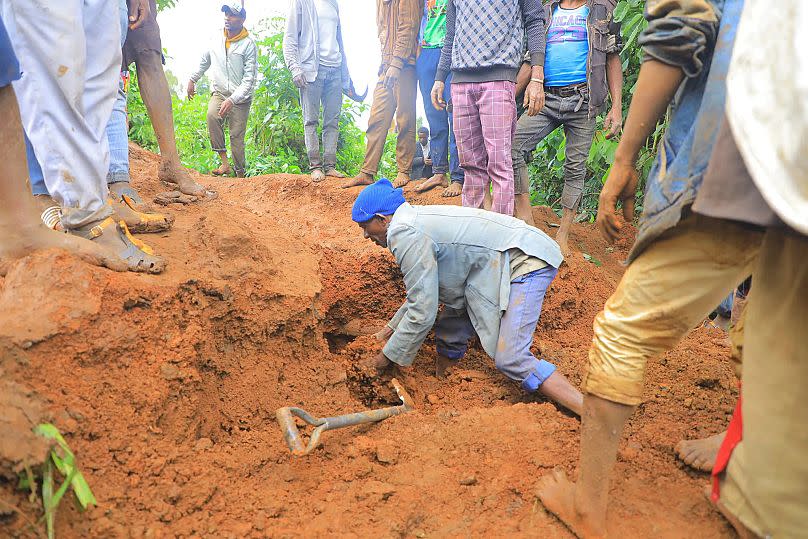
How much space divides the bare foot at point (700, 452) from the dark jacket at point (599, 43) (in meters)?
2.64

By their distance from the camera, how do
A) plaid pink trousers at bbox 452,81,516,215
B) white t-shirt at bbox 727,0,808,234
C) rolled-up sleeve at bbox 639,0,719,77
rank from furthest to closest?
1. plaid pink trousers at bbox 452,81,516,215
2. rolled-up sleeve at bbox 639,0,719,77
3. white t-shirt at bbox 727,0,808,234

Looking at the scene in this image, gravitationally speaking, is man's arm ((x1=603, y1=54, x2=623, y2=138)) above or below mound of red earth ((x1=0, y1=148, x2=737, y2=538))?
above

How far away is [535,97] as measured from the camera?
12.9 ft

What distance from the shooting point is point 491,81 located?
12.8 ft

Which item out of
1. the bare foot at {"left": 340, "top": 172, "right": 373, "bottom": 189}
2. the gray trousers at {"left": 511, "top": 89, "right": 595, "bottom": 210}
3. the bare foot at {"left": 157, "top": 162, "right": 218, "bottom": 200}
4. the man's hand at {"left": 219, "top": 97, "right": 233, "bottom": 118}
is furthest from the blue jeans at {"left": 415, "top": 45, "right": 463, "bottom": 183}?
the man's hand at {"left": 219, "top": 97, "right": 233, "bottom": 118}

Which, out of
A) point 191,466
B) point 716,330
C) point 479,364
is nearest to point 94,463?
point 191,466

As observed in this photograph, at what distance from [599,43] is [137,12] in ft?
9.92

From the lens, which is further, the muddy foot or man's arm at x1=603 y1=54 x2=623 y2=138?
the muddy foot

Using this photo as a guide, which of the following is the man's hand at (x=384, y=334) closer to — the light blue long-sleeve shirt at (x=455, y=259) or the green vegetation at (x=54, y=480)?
the light blue long-sleeve shirt at (x=455, y=259)

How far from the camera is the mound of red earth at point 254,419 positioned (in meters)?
1.73

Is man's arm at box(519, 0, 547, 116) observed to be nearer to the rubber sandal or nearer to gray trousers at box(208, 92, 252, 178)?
the rubber sandal

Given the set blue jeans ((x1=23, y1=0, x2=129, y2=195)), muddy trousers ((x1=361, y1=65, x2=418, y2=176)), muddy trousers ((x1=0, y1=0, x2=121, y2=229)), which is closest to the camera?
muddy trousers ((x1=0, y1=0, x2=121, y2=229))

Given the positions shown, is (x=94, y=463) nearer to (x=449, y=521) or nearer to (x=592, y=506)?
(x=449, y=521)

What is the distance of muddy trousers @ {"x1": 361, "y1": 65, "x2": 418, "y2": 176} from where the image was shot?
553 centimetres
